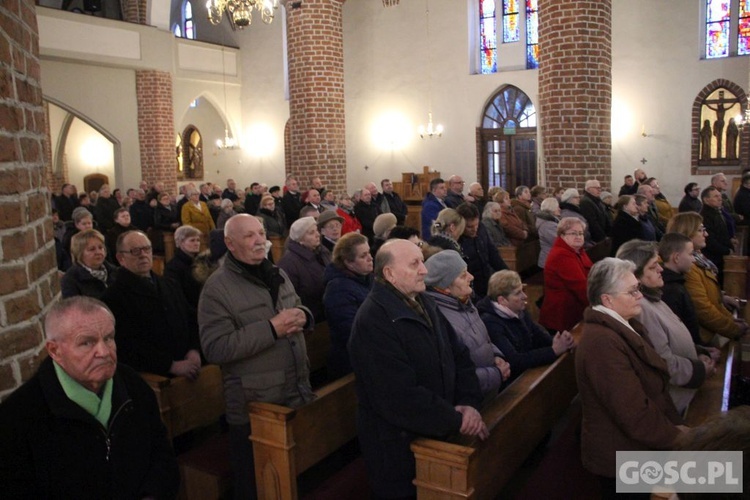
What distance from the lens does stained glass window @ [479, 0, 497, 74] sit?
16.4 metres

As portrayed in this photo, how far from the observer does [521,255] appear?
7.63 metres

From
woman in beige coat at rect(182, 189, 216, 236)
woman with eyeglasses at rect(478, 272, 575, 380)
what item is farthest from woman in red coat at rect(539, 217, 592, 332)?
woman in beige coat at rect(182, 189, 216, 236)

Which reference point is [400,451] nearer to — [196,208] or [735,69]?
[196,208]

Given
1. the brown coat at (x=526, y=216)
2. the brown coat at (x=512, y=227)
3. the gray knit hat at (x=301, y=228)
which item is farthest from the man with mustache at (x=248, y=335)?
the brown coat at (x=526, y=216)

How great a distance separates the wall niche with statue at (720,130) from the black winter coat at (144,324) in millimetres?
13180

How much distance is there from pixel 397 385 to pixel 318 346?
1.97m

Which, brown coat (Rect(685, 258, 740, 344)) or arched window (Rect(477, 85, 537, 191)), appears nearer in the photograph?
brown coat (Rect(685, 258, 740, 344))

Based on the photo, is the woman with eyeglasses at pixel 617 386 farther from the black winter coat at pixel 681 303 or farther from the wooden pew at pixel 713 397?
the black winter coat at pixel 681 303

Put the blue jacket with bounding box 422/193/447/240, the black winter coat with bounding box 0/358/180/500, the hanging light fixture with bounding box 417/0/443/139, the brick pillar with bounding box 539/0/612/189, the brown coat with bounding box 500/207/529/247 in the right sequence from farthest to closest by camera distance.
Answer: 1. the hanging light fixture with bounding box 417/0/443/139
2. the brick pillar with bounding box 539/0/612/189
3. the blue jacket with bounding box 422/193/447/240
4. the brown coat with bounding box 500/207/529/247
5. the black winter coat with bounding box 0/358/180/500

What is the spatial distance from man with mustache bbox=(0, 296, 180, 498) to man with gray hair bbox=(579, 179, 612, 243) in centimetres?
679

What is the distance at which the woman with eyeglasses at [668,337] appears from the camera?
340 centimetres

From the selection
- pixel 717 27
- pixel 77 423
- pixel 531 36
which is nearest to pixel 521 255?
pixel 77 423

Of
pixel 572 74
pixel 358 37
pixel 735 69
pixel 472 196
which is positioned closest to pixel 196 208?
pixel 472 196

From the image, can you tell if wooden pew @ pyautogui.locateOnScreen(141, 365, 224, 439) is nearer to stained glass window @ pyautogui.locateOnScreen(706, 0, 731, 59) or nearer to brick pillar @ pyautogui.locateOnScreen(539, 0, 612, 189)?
brick pillar @ pyautogui.locateOnScreen(539, 0, 612, 189)
